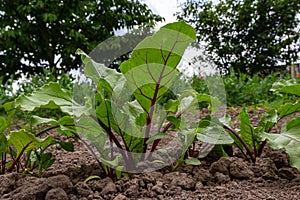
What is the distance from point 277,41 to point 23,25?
365 inches

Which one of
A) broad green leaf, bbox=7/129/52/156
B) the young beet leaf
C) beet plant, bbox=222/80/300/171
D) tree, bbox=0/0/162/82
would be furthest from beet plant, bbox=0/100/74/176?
tree, bbox=0/0/162/82

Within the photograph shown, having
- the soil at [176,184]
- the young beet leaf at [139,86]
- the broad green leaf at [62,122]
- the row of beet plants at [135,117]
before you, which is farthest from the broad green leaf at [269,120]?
the broad green leaf at [62,122]

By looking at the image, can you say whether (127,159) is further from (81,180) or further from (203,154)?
(203,154)

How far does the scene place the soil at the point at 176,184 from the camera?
106 centimetres

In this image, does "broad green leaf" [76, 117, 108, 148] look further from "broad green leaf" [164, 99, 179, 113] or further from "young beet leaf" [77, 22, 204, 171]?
"broad green leaf" [164, 99, 179, 113]

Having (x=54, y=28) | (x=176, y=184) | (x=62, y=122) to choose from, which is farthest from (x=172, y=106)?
(x=54, y=28)

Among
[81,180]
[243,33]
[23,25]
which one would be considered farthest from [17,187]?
[243,33]

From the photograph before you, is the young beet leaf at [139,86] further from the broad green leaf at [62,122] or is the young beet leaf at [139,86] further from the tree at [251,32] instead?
the tree at [251,32]

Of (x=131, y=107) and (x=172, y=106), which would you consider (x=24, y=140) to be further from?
(x=172, y=106)

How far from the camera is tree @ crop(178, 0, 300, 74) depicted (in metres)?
12.5

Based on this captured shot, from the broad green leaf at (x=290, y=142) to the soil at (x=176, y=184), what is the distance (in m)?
0.10

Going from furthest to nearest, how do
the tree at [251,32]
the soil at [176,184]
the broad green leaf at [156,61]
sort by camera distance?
the tree at [251,32] < the soil at [176,184] < the broad green leaf at [156,61]

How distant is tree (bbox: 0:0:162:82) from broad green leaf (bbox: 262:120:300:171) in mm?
8867

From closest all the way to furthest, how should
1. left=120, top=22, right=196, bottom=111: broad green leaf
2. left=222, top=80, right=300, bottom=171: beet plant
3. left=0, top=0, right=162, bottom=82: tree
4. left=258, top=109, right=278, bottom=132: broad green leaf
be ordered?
left=120, top=22, right=196, bottom=111: broad green leaf → left=222, top=80, right=300, bottom=171: beet plant → left=258, top=109, right=278, bottom=132: broad green leaf → left=0, top=0, right=162, bottom=82: tree
